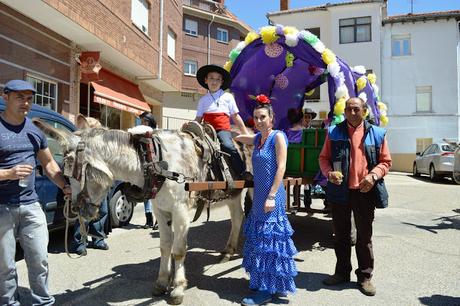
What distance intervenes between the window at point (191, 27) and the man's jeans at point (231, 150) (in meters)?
27.7

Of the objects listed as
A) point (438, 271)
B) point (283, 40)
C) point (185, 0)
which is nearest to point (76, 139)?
point (283, 40)

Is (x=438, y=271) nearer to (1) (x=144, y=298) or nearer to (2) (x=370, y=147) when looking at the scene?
(2) (x=370, y=147)

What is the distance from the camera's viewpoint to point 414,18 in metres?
24.6

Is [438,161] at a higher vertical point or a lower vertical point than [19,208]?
higher

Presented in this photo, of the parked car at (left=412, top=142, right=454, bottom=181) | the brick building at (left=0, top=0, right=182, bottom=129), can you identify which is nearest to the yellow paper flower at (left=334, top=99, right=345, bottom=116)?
the brick building at (left=0, top=0, right=182, bottom=129)

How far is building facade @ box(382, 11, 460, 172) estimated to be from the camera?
24062 millimetres

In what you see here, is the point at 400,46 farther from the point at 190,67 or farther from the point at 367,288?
the point at 367,288

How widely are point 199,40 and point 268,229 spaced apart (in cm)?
2947

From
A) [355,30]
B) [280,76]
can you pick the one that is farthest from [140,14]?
[355,30]

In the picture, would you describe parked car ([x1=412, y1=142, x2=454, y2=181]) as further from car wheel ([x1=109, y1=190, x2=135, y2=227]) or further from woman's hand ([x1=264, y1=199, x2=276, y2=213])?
woman's hand ([x1=264, y1=199, x2=276, y2=213])

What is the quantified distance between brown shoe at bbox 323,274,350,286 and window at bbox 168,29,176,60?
630 inches

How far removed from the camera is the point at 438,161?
56.2ft

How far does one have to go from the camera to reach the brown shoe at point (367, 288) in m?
4.23

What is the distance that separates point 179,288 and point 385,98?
962 inches
